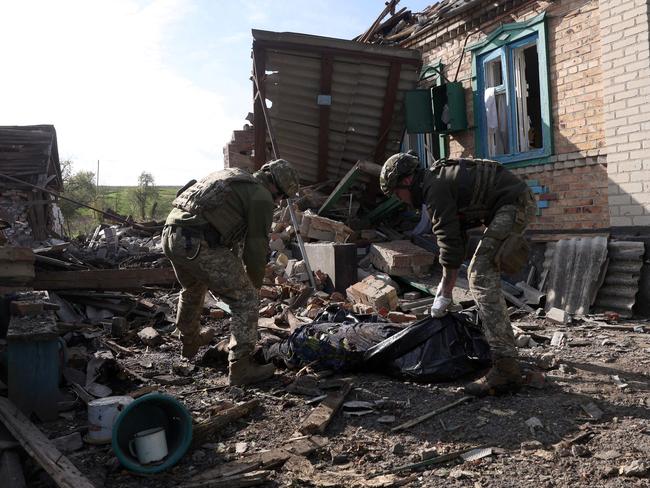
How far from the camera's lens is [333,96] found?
9.30m

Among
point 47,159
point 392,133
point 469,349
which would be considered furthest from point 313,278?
point 47,159

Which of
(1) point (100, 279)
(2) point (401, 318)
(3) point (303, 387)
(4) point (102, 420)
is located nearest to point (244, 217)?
(3) point (303, 387)

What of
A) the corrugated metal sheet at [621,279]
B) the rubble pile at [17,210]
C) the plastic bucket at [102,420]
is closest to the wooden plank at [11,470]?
the plastic bucket at [102,420]

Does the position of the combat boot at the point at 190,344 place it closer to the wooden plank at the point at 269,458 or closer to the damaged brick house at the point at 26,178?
the wooden plank at the point at 269,458

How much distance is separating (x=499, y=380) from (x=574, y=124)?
4658mm

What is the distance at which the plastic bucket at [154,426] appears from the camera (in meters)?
3.06

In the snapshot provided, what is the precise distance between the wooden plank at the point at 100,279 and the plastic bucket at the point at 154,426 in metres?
4.27

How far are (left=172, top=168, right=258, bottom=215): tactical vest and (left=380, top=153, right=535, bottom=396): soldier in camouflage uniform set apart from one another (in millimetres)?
1136

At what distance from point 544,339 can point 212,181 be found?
3501mm

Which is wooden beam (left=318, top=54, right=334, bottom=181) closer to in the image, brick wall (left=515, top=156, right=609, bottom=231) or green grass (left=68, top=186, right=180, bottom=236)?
brick wall (left=515, top=156, right=609, bottom=231)

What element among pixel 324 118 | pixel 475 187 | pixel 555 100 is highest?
pixel 324 118

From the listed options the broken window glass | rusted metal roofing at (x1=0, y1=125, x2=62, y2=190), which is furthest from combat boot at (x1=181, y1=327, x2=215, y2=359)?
rusted metal roofing at (x1=0, y1=125, x2=62, y2=190)

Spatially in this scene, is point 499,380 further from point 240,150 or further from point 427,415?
point 240,150

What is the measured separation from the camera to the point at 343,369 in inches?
180
